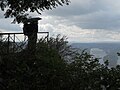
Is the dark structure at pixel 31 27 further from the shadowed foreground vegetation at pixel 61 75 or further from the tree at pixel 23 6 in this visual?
the shadowed foreground vegetation at pixel 61 75

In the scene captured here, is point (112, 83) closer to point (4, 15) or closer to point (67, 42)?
point (4, 15)

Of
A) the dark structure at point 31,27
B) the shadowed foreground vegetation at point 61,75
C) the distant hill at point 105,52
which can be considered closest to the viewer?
the shadowed foreground vegetation at point 61,75

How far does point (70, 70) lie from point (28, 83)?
1228 millimetres

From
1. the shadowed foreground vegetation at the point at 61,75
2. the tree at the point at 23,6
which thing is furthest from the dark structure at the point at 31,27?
the shadowed foreground vegetation at the point at 61,75

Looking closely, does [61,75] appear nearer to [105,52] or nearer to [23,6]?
[23,6]

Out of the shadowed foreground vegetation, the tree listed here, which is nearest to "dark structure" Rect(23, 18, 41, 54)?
the tree

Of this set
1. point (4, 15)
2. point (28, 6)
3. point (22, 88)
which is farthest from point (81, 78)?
point (4, 15)

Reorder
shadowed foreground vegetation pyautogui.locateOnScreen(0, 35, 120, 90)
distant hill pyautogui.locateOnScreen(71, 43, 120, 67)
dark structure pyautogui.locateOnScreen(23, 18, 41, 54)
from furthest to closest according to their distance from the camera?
dark structure pyautogui.locateOnScreen(23, 18, 41, 54) → distant hill pyautogui.locateOnScreen(71, 43, 120, 67) → shadowed foreground vegetation pyautogui.locateOnScreen(0, 35, 120, 90)

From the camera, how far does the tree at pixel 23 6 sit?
1403cm

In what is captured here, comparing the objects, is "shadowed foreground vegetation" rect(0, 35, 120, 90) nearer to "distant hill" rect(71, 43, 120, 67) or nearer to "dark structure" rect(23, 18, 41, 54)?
"distant hill" rect(71, 43, 120, 67)

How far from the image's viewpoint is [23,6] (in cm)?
1417

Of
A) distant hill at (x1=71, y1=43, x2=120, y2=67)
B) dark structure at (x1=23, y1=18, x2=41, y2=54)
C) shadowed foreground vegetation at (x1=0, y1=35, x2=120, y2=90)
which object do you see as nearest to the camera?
shadowed foreground vegetation at (x1=0, y1=35, x2=120, y2=90)

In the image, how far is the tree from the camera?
14030 mm

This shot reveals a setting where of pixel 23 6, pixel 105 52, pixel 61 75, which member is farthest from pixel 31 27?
pixel 105 52
